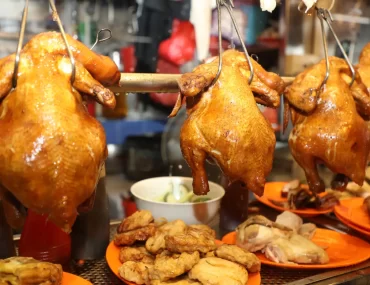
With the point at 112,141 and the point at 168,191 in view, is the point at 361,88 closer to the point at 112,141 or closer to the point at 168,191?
the point at 168,191

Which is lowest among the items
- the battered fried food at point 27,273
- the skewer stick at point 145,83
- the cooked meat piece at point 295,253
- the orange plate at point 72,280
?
the cooked meat piece at point 295,253

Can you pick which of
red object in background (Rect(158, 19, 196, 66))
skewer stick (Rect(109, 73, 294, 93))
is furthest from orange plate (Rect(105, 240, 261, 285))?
red object in background (Rect(158, 19, 196, 66))

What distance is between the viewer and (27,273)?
1188 millimetres

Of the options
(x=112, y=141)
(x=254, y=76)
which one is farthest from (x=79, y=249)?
(x=112, y=141)

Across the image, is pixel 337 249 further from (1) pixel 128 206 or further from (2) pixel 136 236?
(1) pixel 128 206

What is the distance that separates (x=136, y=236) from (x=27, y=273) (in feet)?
1.31

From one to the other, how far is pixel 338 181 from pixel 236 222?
43 centimetres

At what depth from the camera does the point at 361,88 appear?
63.1 inches

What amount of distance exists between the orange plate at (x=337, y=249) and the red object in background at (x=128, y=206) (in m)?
0.76

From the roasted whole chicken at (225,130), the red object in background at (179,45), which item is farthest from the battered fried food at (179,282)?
the red object in background at (179,45)

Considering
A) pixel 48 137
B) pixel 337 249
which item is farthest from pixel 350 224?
pixel 48 137

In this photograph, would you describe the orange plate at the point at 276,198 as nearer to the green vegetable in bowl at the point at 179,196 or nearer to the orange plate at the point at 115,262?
the green vegetable in bowl at the point at 179,196

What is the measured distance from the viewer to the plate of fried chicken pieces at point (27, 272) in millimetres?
1190

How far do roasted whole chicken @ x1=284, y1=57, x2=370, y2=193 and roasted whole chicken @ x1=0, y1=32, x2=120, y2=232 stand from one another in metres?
0.71
